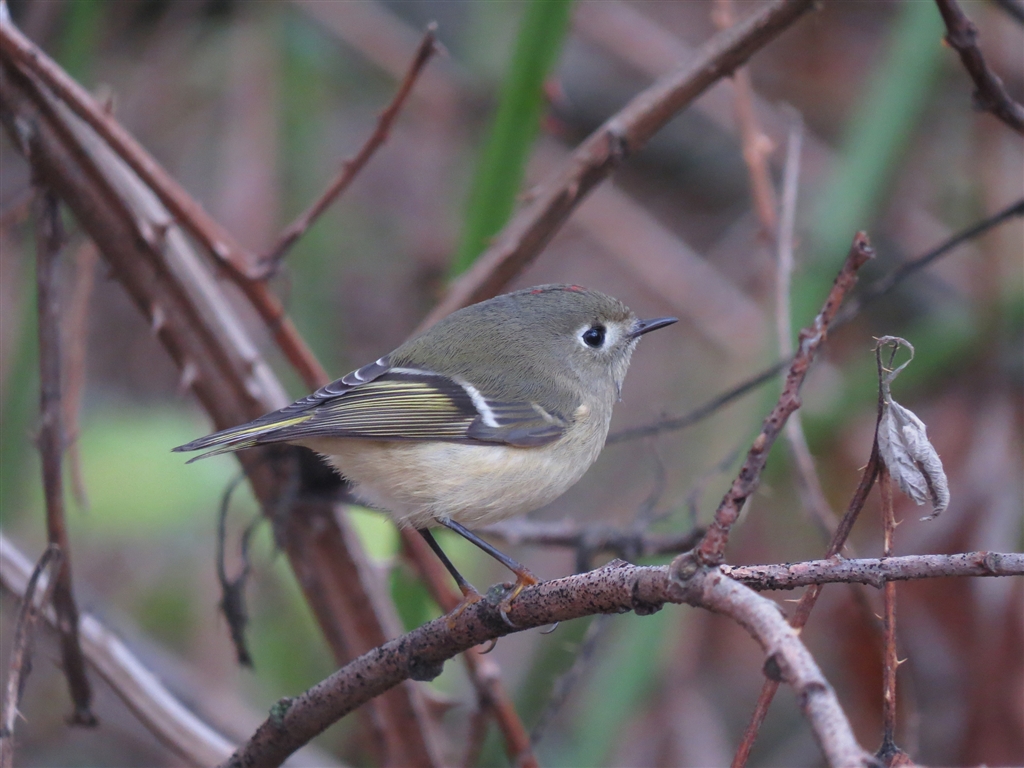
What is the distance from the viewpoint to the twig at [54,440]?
1.87 meters

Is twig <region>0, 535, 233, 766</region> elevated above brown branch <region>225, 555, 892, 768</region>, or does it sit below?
above

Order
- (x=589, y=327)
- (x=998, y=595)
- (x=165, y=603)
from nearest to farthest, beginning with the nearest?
(x=589, y=327)
(x=998, y=595)
(x=165, y=603)

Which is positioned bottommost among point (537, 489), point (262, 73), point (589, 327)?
point (537, 489)

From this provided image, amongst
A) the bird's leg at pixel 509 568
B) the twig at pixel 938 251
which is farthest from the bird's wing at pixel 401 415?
the twig at pixel 938 251

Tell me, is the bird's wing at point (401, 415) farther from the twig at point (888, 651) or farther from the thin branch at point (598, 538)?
the twig at point (888, 651)

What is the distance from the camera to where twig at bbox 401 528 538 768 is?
81.1 inches

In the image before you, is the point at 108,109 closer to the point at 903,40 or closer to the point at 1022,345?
the point at 903,40

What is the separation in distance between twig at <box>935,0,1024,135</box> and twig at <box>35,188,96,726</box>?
167 centimetres

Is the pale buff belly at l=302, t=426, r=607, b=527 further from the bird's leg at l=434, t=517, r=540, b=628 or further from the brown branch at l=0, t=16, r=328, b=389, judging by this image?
the brown branch at l=0, t=16, r=328, b=389

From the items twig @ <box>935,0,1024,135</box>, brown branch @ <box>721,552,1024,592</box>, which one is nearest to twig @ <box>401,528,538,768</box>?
brown branch @ <box>721,552,1024,592</box>

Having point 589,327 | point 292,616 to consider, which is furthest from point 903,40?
point 292,616

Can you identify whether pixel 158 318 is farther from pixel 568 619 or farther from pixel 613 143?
pixel 568 619

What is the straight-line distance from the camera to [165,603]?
3658 mm

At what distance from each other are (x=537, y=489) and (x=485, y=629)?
534 millimetres
